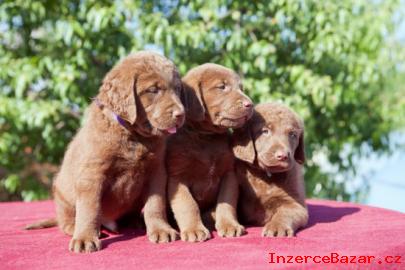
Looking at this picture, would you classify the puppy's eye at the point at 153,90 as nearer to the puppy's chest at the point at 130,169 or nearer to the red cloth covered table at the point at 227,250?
the puppy's chest at the point at 130,169

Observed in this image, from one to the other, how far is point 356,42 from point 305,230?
11.7 ft

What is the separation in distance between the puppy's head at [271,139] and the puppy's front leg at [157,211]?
1.87 ft

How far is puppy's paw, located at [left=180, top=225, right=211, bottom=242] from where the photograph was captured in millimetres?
3346

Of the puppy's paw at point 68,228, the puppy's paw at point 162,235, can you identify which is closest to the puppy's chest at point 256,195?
the puppy's paw at point 162,235

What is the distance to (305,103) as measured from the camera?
6.32 meters

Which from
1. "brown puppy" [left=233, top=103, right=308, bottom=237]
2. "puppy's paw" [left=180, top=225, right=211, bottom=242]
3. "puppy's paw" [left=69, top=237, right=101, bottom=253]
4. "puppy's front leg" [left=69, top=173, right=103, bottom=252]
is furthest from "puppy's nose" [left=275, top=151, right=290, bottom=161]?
"puppy's paw" [left=69, top=237, right=101, bottom=253]

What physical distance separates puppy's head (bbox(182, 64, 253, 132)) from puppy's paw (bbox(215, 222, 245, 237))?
0.64m

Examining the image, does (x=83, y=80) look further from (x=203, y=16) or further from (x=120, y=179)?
(x=120, y=179)

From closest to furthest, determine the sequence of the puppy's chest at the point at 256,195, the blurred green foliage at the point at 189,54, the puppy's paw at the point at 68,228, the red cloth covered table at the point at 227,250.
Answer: the red cloth covered table at the point at 227,250 → the puppy's paw at the point at 68,228 → the puppy's chest at the point at 256,195 → the blurred green foliage at the point at 189,54

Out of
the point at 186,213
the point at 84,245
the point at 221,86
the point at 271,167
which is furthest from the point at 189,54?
the point at 84,245

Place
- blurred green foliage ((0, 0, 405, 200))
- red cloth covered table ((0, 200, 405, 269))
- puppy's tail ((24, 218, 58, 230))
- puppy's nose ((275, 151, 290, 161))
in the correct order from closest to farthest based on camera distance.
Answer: red cloth covered table ((0, 200, 405, 269))
puppy's nose ((275, 151, 290, 161))
puppy's tail ((24, 218, 58, 230))
blurred green foliage ((0, 0, 405, 200))

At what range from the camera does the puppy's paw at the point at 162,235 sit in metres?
3.36

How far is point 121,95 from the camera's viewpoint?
337 cm

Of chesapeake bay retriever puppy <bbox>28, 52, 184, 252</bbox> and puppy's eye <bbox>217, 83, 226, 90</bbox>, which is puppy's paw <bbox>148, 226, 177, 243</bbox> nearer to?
chesapeake bay retriever puppy <bbox>28, 52, 184, 252</bbox>
